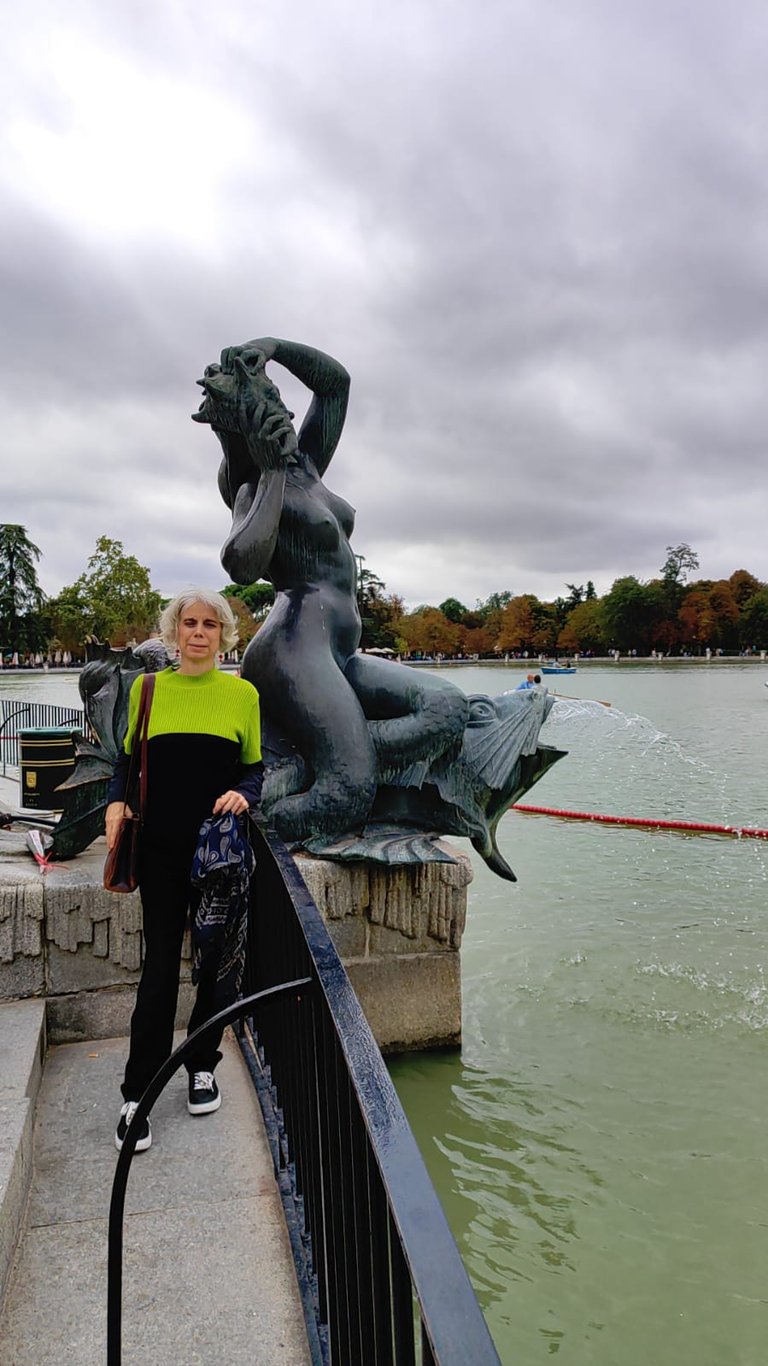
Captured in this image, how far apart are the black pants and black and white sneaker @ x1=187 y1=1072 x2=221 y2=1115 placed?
0.22m

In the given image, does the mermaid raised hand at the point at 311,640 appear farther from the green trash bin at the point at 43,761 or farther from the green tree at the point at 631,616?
the green tree at the point at 631,616

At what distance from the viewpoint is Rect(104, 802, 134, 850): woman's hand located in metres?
2.72

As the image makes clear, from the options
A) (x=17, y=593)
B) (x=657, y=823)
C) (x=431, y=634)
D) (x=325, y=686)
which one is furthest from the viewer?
(x=431, y=634)

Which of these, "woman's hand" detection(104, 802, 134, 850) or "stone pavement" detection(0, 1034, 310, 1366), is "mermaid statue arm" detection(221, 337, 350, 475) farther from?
"stone pavement" detection(0, 1034, 310, 1366)

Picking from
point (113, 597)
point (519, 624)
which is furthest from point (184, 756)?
point (519, 624)

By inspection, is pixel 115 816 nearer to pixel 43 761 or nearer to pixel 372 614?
pixel 43 761

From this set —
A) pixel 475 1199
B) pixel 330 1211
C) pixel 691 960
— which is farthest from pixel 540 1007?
pixel 330 1211

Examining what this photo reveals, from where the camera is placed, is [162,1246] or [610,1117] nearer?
[162,1246]

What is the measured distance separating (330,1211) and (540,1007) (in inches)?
144

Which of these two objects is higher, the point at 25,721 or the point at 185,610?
the point at 185,610

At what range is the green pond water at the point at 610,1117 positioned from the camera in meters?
2.86

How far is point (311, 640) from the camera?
4.30 metres

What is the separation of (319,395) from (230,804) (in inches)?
103

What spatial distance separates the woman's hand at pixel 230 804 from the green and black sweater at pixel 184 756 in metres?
0.04
